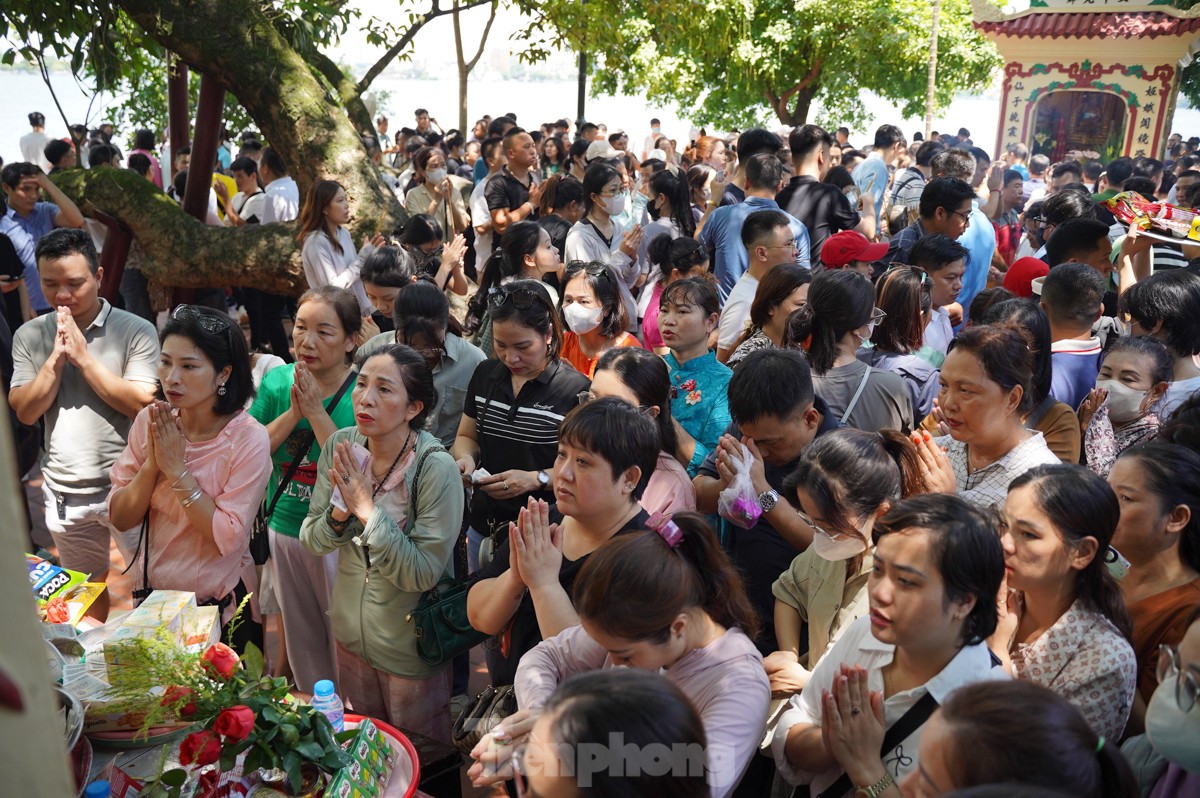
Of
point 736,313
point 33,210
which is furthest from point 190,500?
point 33,210

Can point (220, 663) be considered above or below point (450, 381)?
below

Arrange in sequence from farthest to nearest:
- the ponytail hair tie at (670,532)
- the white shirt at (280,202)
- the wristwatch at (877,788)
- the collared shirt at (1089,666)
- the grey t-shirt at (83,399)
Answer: the white shirt at (280,202) < the grey t-shirt at (83,399) < the ponytail hair tie at (670,532) < the collared shirt at (1089,666) < the wristwatch at (877,788)

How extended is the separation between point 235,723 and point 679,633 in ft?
3.32

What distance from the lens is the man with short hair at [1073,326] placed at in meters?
3.80

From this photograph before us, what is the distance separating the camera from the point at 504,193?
7207 mm

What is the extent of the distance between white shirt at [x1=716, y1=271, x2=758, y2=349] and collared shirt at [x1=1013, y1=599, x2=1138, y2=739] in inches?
104

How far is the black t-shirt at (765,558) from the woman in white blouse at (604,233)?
2629mm

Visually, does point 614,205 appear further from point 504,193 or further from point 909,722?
point 909,722

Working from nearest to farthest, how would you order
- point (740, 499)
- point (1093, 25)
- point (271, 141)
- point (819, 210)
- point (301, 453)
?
point (740, 499) → point (301, 453) → point (819, 210) → point (271, 141) → point (1093, 25)

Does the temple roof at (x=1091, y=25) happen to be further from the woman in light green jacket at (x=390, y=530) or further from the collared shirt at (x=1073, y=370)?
the woman in light green jacket at (x=390, y=530)

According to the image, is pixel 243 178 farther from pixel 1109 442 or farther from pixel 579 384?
pixel 1109 442

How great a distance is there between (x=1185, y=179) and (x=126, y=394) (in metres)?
8.29

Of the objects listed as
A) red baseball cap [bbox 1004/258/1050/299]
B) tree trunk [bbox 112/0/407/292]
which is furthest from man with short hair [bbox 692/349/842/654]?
tree trunk [bbox 112/0/407/292]

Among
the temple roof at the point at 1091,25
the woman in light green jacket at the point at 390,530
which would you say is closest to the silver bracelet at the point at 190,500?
the woman in light green jacket at the point at 390,530
